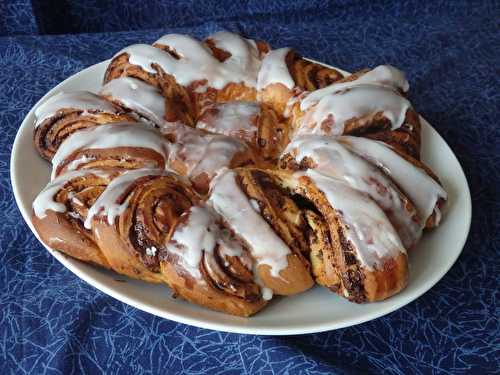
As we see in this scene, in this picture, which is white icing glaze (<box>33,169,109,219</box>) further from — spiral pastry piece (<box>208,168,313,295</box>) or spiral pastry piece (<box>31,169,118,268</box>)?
spiral pastry piece (<box>208,168,313,295</box>)

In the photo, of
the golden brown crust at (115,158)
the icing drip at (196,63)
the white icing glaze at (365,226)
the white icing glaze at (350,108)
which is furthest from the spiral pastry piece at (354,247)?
the icing drip at (196,63)

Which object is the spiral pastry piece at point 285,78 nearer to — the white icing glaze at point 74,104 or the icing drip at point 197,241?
the white icing glaze at point 74,104

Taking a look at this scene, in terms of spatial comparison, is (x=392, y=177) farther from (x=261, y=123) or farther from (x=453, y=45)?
(x=453, y=45)

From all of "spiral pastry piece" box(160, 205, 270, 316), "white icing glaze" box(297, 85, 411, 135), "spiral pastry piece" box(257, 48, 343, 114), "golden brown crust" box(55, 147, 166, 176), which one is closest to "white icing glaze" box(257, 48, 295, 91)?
"spiral pastry piece" box(257, 48, 343, 114)

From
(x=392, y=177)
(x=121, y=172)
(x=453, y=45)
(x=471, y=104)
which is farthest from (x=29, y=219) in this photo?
(x=453, y=45)

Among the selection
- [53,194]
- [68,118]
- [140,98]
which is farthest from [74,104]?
[53,194]

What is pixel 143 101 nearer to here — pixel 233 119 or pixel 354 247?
pixel 233 119
